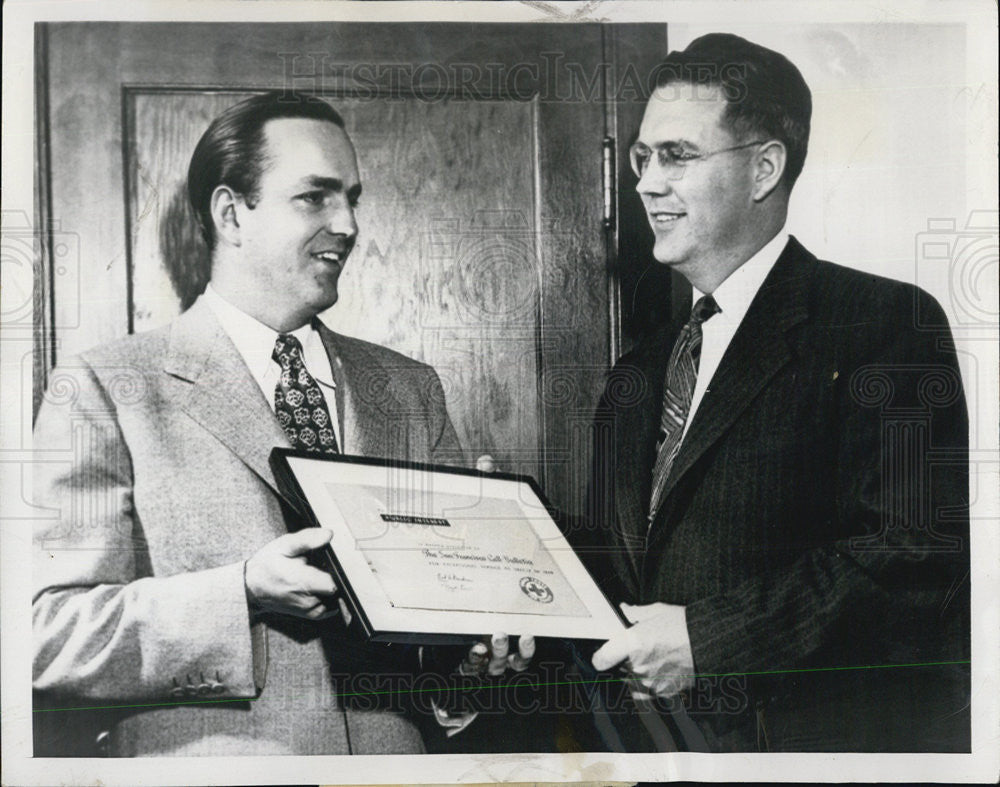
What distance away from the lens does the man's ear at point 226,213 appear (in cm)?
256

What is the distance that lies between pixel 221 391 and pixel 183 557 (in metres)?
0.39

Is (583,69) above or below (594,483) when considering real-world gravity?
above

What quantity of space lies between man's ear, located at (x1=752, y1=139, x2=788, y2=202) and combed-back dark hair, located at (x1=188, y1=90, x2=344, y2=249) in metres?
1.05

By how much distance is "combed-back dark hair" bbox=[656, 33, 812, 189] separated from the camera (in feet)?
8.48

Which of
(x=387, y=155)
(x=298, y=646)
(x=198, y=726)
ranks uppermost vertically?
(x=387, y=155)

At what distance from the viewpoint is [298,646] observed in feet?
8.14

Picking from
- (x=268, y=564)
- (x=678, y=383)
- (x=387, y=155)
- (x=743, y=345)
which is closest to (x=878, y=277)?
(x=743, y=345)

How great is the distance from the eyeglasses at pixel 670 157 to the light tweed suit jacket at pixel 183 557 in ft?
2.52

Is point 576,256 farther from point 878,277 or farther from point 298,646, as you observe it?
point 298,646

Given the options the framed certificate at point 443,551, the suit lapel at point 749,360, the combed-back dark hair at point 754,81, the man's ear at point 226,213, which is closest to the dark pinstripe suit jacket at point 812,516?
the suit lapel at point 749,360

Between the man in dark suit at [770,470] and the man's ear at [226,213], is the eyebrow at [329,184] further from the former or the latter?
the man in dark suit at [770,470]

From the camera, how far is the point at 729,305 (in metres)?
2.56

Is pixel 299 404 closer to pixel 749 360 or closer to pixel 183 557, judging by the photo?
pixel 183 557

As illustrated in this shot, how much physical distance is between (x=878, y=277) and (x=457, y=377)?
1035mm
